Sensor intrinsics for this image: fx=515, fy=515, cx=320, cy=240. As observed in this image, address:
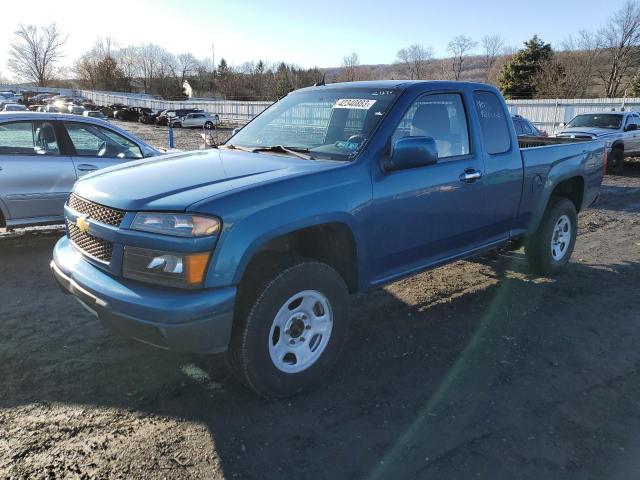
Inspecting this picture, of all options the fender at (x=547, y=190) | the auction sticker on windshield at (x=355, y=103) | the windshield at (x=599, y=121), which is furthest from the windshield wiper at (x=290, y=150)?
the windshield at (x=599, y=121)

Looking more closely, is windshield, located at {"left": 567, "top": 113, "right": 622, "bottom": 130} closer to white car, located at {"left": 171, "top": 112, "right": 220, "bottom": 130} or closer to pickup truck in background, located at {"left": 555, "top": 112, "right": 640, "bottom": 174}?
pickup truck in background, located at {"left": 555, "top": 112, "right": 640, "bottom": 174}

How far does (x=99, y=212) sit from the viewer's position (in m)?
3.09

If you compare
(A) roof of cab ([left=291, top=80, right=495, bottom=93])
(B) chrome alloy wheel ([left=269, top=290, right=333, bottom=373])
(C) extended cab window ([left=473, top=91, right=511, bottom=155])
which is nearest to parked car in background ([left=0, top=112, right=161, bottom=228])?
(A) roof of cab ([left=291, top=80, right=495, bottom=93])

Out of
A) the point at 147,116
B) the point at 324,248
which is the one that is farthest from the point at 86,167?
the point at 147,116

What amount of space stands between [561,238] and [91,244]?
4.76 metres

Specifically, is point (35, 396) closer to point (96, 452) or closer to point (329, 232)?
point (96, 452)

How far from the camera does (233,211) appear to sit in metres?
2.76

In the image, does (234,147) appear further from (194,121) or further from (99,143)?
(194,121)

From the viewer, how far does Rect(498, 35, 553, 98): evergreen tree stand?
4691 centimetres

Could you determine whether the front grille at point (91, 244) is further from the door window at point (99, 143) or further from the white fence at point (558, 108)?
the white fence at point (558, 108)

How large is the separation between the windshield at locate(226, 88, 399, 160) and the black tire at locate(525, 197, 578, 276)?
2.48 m

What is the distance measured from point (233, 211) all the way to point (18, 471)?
168 centimetres

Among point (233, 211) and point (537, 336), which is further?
point (537, 336)

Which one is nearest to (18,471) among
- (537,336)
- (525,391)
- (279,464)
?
(279,464)
